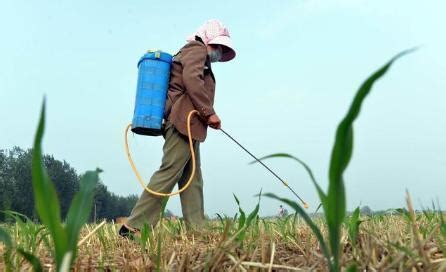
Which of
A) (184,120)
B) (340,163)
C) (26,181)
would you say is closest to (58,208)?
(340,163)

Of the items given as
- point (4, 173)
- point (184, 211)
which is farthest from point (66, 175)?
point (184, 211)

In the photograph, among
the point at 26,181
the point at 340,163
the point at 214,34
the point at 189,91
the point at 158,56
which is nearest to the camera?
the point at 340,163

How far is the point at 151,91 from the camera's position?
161 inches

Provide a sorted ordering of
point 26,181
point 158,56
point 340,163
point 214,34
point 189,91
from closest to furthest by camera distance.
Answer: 1. point 340,163
2. point 189,91
3. point 158,56
4. point 214,34
5. point 26,181

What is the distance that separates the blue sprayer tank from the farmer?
0.10 meters

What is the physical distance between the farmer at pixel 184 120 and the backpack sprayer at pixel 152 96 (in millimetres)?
72

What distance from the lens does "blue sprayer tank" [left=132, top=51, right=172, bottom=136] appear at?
4066 mm

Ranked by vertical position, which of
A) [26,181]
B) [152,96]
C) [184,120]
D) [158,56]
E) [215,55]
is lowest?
[184,120]

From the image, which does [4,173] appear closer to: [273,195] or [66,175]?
[66,175]

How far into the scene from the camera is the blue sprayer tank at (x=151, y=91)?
13.3 feet

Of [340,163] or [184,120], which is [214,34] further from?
[340,163]

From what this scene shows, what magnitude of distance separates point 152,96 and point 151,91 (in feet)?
0.15

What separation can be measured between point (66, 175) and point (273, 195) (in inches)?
1763

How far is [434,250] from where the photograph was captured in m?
1.59
